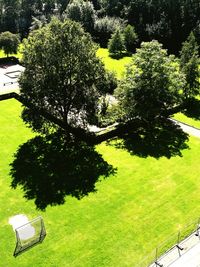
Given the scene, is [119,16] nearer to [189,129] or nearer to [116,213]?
[189,129]

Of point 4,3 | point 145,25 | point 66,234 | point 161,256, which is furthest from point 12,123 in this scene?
point 4,3

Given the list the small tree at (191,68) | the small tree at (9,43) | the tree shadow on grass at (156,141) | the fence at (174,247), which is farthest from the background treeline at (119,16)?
the fence at (174,247)

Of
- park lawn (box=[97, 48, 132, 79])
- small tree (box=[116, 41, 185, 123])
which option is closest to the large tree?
small tree (box=[116, 41, 185, 123])

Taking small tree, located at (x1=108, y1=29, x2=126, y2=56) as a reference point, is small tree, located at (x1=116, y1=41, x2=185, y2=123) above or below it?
above

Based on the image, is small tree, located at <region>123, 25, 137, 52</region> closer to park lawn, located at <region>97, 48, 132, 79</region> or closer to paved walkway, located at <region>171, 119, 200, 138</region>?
park lawn, located at <region>97, 48, 132, 79</region>

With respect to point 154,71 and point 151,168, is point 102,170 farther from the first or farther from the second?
point 154,71

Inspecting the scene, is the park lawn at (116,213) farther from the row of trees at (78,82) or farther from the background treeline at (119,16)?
the background treeline at (119,16)
